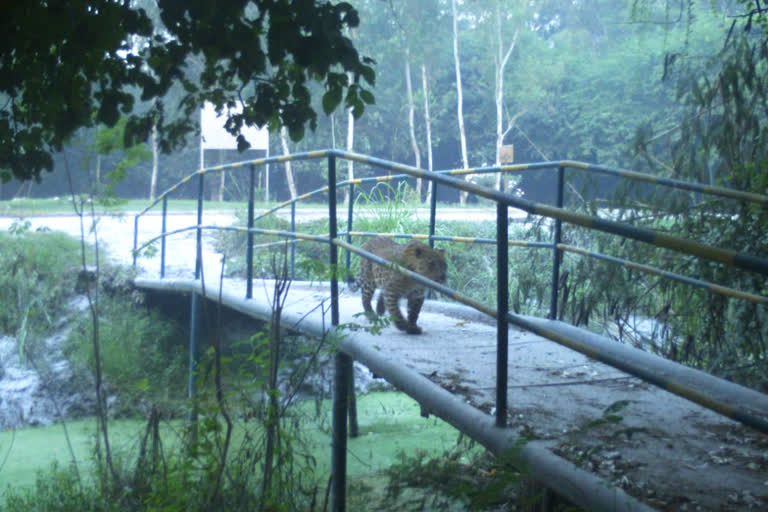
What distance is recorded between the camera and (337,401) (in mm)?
4062

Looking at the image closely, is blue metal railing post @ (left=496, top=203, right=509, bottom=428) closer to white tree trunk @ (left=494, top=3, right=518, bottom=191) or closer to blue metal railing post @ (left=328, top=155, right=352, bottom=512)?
blue metal railing post @ (left=328, top=155, right=352, bottom=512)

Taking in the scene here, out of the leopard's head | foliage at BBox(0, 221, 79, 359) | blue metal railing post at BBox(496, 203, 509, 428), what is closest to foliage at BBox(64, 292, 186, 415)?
foliage at BBox(0, 221, 79, 359)

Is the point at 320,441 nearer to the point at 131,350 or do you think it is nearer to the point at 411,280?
the point at 411,280

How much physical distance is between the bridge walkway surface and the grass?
→ 2.16 meters

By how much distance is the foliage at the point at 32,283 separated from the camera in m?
8.64

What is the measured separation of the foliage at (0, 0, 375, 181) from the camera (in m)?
2.57

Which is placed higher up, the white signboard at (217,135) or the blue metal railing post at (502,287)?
the white signboard at (217,135)

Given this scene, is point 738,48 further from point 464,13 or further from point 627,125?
point 464,13

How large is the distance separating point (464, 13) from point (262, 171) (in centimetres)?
1008

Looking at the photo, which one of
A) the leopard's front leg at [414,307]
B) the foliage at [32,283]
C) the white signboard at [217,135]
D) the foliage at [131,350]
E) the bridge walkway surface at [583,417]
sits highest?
the white signboard at [217,135]

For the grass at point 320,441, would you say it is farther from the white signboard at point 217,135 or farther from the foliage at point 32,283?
the white signboard at point 217,135

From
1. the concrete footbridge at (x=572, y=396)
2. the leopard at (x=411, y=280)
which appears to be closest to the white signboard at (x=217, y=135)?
the leopard at (x=411, y=280)

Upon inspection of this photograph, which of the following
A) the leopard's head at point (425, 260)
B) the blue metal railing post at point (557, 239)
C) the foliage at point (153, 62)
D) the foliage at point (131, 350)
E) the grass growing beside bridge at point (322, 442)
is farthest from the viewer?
the foliage at point (131, 350)

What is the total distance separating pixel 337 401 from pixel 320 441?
256cm
